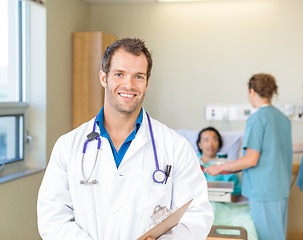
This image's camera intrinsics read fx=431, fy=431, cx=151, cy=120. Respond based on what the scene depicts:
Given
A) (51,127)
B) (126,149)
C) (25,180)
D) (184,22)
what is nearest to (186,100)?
(184,22)

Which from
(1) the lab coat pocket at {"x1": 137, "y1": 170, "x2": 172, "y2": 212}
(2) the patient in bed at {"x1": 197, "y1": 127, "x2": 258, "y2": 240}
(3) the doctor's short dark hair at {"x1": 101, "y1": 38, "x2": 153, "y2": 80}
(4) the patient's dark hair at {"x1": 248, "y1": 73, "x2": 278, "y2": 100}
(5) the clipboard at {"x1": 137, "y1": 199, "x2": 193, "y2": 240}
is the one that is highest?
(3) the doctor's short dark hair at {"x1": 101, "y1": 38, "x2": 153, "y2": 80}

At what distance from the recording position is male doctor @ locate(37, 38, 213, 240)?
1.35 metres

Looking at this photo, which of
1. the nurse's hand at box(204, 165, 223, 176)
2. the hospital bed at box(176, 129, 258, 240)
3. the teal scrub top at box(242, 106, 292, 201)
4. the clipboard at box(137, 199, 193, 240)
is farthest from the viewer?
the nurse's hand at box(204, 165, 223, 176)

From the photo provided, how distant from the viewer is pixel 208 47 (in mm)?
3797

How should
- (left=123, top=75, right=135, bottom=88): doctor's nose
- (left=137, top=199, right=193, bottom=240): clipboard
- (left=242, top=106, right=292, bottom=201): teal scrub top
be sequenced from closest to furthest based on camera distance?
1. (left=137, top=199, right=193, bottom=240): clipboard
2. (left=123, top=75, right=135, bottom=88): doctor's nose
3. (left=242, top=106, right=292, bottom=201): teal scrub top

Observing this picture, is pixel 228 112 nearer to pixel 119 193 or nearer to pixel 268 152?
pixel 268 152

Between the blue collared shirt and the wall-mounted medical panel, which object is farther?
the wall-mounted medical panel

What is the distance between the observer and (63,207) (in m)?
1.40

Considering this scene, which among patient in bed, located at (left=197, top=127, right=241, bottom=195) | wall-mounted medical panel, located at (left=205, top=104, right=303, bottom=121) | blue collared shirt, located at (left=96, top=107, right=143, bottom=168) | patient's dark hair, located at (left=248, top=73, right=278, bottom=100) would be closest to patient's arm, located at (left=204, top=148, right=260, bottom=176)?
patient's dark hair, located at (left=248, top=73, right=278, bottom=100)

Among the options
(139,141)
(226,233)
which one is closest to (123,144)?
(139,141)

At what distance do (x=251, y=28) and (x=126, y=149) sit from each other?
261 cm

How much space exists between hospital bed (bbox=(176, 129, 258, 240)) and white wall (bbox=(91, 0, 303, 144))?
266 millimetres

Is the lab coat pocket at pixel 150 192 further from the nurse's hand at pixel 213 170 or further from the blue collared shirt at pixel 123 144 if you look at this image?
the nurse's hand at pixel 213 170

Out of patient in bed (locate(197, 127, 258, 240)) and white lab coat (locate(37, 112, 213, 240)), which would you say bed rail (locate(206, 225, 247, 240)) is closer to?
patient in bed (locate(197, 127, 258, 240))
